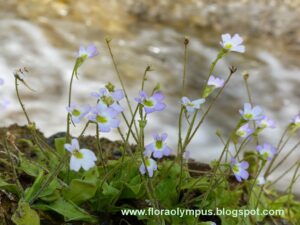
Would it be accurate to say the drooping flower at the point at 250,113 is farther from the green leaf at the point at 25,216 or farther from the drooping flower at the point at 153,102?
the green leaf at the point at 25,216

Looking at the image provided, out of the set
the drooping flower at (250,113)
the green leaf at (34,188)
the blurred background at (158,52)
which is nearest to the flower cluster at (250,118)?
the drooping flower at (250,113)

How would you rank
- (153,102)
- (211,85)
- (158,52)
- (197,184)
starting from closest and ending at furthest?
(153,102), (211,85), (197,184), (158,52)

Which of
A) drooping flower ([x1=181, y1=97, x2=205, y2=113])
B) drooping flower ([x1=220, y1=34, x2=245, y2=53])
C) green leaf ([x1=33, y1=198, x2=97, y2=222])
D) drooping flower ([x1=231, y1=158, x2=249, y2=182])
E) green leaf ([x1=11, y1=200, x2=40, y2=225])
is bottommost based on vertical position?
green leaf ([x1=11, y1=200, x2=40, y2=225])

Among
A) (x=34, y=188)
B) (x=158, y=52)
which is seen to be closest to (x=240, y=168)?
(x=34, y=188)

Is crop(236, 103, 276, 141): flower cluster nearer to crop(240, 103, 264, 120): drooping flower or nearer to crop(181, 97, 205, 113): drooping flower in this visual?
crop(240, 103, 264, 120): drooping flower

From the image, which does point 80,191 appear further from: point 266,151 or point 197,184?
point 266,151

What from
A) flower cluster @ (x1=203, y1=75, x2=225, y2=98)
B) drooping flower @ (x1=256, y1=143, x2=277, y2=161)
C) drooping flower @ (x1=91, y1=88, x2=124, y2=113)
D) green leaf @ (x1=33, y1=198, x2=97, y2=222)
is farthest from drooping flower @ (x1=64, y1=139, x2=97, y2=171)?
drooping flower @ (x1=256, y1=143, x2=277, y2=161)
